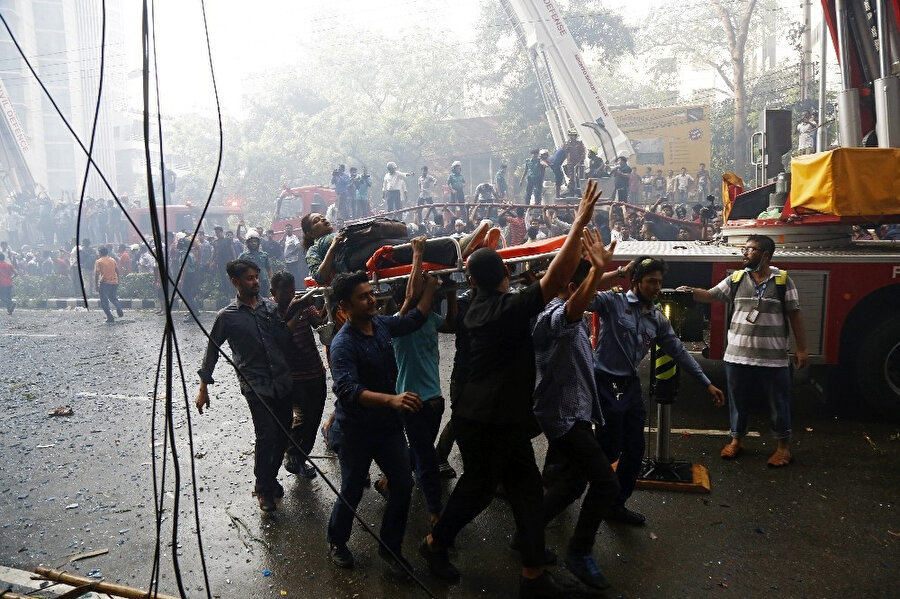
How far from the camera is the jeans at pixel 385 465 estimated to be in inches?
156

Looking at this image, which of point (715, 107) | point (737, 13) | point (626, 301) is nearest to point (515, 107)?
point (715, 107)

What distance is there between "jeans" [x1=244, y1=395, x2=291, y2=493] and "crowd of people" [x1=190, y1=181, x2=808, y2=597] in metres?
0.01

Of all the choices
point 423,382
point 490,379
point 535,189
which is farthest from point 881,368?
point 535,189

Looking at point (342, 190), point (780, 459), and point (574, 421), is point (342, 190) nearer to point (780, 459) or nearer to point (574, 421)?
point (780, 459)

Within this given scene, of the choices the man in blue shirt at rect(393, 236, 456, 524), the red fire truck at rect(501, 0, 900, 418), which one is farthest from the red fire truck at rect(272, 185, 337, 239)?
the man in blue shirt at rect(393, 236, 456, 524)

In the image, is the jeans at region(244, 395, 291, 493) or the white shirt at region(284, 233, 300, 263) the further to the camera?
the white shirt at region(284, 233, 300, 263)

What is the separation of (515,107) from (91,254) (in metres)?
18.0

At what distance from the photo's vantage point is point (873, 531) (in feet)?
14.5

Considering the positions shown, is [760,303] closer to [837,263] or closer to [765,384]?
[765,384]

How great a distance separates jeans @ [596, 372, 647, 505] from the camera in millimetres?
4266

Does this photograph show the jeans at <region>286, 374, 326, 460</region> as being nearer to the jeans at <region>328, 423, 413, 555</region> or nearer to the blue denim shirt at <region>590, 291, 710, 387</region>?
the jeans at <region>328, 423, 413, 555</region>

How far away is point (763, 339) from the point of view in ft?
17.7

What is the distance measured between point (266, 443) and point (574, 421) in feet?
7.55

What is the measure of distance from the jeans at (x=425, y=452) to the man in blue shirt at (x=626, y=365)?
40.6 inches
